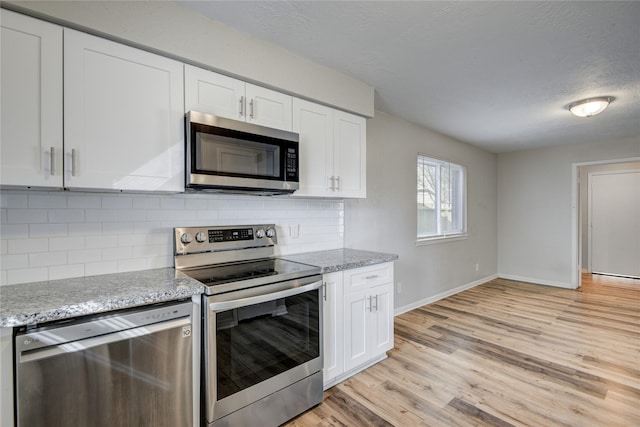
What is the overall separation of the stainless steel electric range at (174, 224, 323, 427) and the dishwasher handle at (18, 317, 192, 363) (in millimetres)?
125

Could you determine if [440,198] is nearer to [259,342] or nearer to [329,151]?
[329,151]

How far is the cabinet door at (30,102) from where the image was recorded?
129 cm

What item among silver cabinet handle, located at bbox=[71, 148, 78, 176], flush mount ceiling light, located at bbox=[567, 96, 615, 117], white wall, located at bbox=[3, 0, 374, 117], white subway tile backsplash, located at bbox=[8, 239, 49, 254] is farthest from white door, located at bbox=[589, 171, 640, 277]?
white subway tile backsplash, located at bbox=[8, 239, 49, 254]

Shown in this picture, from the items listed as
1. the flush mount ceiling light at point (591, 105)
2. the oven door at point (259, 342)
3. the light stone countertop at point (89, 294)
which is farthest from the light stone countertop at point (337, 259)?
the flush mount ceiling light at point (591, 105)

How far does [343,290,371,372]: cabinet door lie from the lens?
2.24 meters

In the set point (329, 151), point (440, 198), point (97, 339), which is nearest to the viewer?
point (97, 339)

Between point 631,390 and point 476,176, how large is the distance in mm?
3587

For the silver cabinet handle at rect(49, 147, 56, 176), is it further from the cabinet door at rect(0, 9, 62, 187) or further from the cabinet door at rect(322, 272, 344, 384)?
the cabinet door at rect(322, 272, 344, 384)

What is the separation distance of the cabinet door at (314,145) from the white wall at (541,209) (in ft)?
15.4

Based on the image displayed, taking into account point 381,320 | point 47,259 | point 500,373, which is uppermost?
point 47,259

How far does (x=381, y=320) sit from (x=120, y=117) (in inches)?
89.2

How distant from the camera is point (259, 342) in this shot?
1.74 meters

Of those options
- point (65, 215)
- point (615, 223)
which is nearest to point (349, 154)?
point (65, 215)

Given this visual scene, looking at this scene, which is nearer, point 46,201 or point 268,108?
point 46,201
